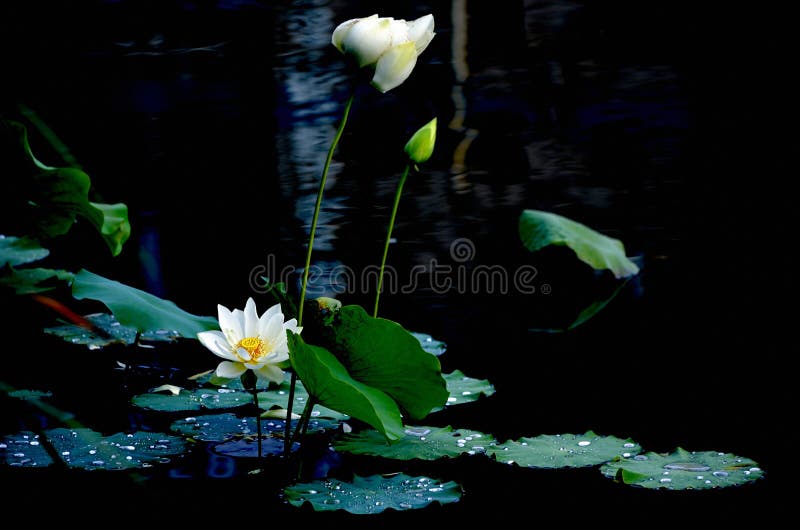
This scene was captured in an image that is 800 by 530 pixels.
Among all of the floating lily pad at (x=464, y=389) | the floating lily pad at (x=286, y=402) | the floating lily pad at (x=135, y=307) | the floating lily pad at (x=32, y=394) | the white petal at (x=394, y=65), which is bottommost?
the floating lily pad at (x=464, y=389)

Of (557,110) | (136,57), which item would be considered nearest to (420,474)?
(557,110)

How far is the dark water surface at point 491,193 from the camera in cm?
107

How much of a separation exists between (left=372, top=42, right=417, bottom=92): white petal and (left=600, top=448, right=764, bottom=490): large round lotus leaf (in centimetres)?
53

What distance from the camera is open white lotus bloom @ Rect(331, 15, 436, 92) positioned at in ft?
2.73

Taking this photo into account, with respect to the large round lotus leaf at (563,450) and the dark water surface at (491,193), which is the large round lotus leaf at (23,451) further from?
the large round lotus leaf at (563,450)

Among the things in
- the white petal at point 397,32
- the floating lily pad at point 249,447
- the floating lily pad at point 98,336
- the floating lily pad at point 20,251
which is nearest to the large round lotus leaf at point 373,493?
the floating lily pad at point 249,447

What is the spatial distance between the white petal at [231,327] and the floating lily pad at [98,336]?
0.59 m

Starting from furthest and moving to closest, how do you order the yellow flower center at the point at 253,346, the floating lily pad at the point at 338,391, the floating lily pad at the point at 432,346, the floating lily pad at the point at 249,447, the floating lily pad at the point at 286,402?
the floating lily pad at the point at 432,346 → the floating lily pad at the point at 286,402 → the floating lily pad at the point at 249,447 → the yellow flower center at the point at 253,346 → the floating lily pad at the point at 338,391

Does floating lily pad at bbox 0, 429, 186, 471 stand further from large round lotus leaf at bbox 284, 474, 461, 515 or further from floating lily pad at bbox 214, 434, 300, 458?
large round lotus leaf at bbox 284, 474, 461, 515

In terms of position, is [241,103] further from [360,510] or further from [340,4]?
[360,510]

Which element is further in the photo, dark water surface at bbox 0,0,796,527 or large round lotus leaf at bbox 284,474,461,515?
→ dark water surface at bbox 0,0,796,527

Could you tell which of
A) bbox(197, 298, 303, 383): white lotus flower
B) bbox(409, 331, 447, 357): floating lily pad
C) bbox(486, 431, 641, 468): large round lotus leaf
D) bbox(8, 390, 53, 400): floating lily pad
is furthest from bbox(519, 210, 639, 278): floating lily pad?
bbox(8, 390, 53, 400): floating lily pad

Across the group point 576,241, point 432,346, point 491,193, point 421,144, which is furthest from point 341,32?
point 491,193

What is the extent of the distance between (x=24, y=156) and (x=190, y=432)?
1.77ft
